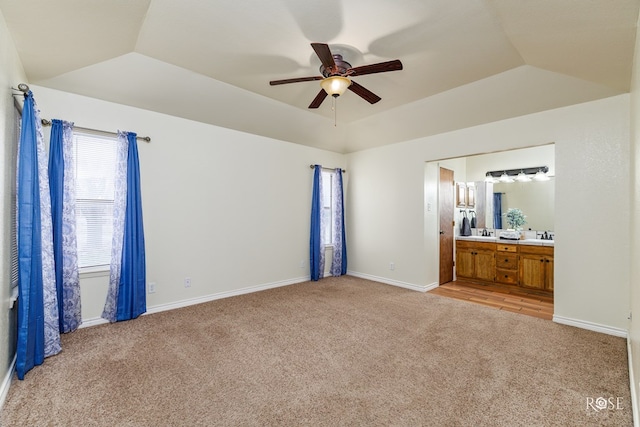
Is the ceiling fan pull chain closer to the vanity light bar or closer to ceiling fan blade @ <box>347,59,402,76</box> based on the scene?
ceiling fan blade @ <box>347,59,402,76</box>

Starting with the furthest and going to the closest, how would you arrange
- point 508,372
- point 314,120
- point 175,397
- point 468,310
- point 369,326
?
point 314,120 → point 468,310 → point 369,326 → point 508,372 → point 175,397

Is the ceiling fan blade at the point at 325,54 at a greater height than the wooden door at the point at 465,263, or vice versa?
the ceiling fan blade at the point at 325,54

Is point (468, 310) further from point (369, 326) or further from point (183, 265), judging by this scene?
point (183, 265)

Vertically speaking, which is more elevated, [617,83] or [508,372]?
[617,83]

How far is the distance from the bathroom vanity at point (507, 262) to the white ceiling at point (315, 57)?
2.29m

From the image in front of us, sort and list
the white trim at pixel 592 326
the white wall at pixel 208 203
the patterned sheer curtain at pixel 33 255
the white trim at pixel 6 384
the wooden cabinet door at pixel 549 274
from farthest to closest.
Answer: the wooden cabinet door at pixel 549 274
the white wall at pixel 208 203
the white trim at pixel 592 326
the patterned sheer curtain at pixel 33 255
the white trim at pixel 6 384

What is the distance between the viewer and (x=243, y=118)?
4.14 meters


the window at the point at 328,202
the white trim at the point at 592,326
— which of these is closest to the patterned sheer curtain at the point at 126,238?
the window at the point at 328,202

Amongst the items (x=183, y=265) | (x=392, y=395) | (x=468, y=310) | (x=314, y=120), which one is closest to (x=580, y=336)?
(x=468, y=310)

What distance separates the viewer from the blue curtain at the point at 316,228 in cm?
524

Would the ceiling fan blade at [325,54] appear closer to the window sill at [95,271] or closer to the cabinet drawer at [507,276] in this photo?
the window sill at [95,271]

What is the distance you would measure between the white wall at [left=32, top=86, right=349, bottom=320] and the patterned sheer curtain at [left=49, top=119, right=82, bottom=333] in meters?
0.15

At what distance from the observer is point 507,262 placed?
16.3 ft

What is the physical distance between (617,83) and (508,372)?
2896 millimetres
